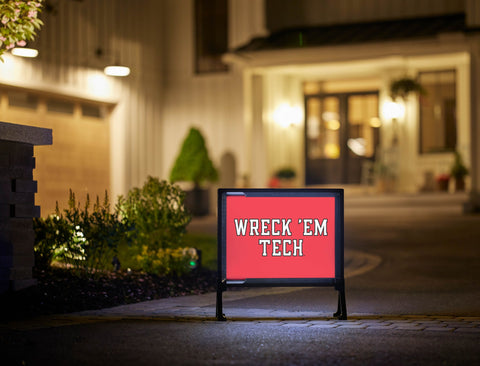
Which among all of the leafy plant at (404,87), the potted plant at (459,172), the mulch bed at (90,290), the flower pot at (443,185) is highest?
the leafy plant at (404,87)

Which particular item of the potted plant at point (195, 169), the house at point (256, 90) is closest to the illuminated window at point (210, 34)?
the house at point (256, 90)

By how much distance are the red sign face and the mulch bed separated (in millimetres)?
1674

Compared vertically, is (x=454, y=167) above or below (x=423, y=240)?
above

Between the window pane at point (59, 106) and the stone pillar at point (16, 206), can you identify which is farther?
the window pane at point (59, 106)

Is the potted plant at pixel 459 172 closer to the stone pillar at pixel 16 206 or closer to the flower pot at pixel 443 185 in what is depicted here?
the flower pot at pixel 443 185

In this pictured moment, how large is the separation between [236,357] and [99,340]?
1194 millimetres

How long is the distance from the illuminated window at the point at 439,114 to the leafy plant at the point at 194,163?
5913 millimetres

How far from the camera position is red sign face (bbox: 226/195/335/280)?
6.91 meters

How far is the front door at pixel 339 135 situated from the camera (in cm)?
2305

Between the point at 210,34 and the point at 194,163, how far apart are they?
4588mm

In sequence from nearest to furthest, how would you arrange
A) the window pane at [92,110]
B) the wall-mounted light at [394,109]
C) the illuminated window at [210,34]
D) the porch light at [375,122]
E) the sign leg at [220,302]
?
the sign leg at [220,302], the window pane at [92,110], the wall-mounted light at [394,109], the porch light at [375,122], the illuminated window at [210,34]

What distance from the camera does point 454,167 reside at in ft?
65.0

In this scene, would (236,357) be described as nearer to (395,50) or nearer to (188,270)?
(188,270)

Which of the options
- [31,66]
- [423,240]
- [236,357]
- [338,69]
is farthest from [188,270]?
[338,69]
